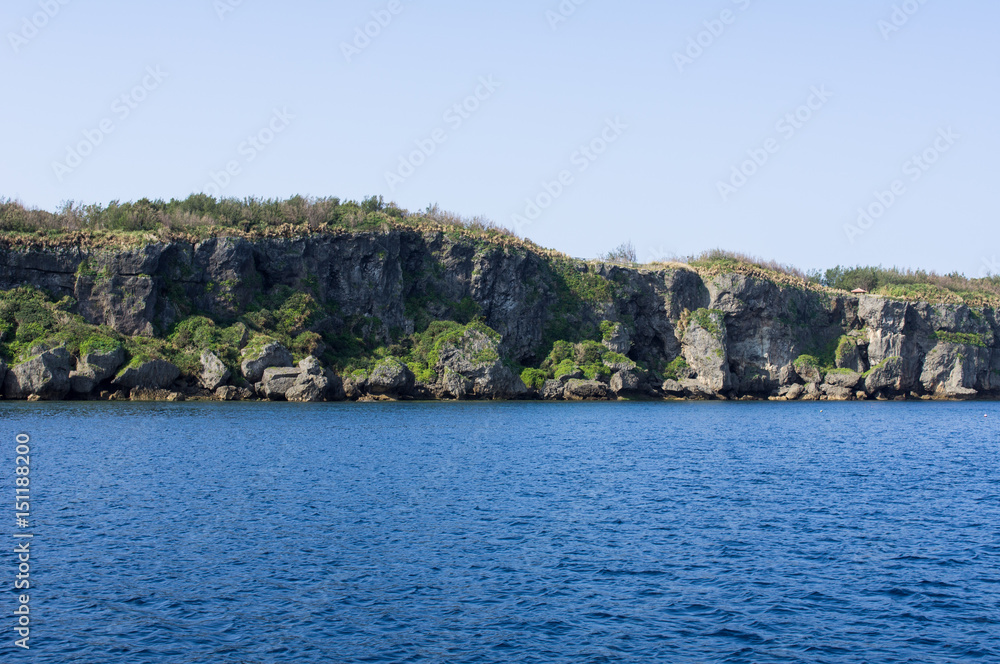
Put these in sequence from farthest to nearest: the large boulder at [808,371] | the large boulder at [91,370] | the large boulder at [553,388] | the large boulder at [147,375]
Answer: the large boulder at [808,371]
the large boulder at [553,388]
the large boulder at [147,375]
the large boulder at [91,370]

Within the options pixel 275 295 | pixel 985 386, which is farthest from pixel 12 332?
pixel 985 386

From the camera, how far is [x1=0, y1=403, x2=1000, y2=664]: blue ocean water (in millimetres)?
16484

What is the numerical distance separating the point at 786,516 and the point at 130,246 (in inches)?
2800

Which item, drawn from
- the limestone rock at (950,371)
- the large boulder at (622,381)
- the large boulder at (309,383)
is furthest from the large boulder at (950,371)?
the large boulder at (309,383)

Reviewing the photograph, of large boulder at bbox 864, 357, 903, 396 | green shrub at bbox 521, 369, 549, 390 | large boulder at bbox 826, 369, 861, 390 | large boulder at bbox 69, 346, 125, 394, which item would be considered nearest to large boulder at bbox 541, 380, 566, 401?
green shrub at bbox 521, 369, 549, 390

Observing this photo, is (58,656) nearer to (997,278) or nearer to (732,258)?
(732,258)

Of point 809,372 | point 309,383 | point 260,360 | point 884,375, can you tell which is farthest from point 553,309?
point 884,375

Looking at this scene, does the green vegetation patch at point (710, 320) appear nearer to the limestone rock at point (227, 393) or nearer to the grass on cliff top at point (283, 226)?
the grass on cliff top at point (283, 226)

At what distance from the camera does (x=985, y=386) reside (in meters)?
116

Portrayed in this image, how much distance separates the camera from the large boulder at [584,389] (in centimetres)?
9038

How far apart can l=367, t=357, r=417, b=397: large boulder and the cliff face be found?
379 cm

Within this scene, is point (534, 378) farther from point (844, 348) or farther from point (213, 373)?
point (844, 348)

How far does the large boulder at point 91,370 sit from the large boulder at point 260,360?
1134 cm

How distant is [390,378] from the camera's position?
79562mm
